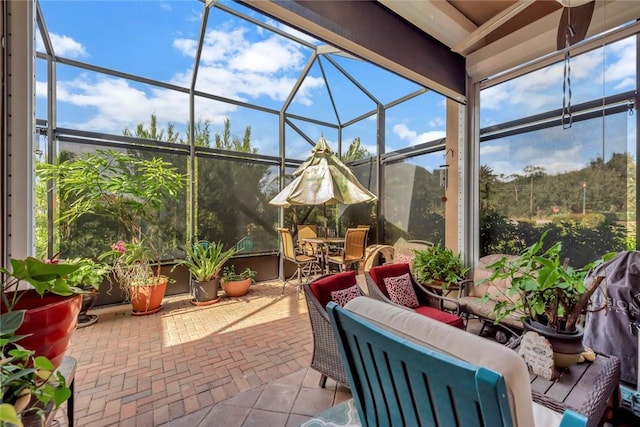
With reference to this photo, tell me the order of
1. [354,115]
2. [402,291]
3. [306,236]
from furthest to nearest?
[354,115]
[306,236]
[402,291]

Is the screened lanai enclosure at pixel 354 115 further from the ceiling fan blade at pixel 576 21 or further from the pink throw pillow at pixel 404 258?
the pink throw pillow at pixel 404 258

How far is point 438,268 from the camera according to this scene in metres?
3.52

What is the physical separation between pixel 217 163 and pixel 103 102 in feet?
5.92

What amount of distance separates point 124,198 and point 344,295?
11.9 feet

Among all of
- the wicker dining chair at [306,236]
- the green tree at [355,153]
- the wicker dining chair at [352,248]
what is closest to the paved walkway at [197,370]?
the wicker dining chair at [352,248]

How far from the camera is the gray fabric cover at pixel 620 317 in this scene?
2.13 meters

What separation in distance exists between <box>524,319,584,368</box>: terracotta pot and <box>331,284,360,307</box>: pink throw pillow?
1281 mm

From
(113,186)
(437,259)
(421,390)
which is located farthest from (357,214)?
(421,390)

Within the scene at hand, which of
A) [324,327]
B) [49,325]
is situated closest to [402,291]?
[324,327]

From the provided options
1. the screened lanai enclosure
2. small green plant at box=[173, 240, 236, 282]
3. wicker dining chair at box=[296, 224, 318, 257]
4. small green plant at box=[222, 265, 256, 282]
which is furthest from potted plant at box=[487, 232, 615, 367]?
small green plant at box=[222, 265, 256, 282]

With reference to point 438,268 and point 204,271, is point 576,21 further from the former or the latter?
point 204,271

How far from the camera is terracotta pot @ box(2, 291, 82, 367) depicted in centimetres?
104

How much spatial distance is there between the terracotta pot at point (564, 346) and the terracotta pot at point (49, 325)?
7.78 feet

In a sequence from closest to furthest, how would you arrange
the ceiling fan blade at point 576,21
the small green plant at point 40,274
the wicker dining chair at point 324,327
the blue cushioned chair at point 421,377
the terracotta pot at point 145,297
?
the blue cushioned chair at point 421,377 → the small green plant at point 40,274 → the wicker dining chair at point 324,327 → the ceiling fan blade at point 576,21 → the terracotta pot at point 145,297
